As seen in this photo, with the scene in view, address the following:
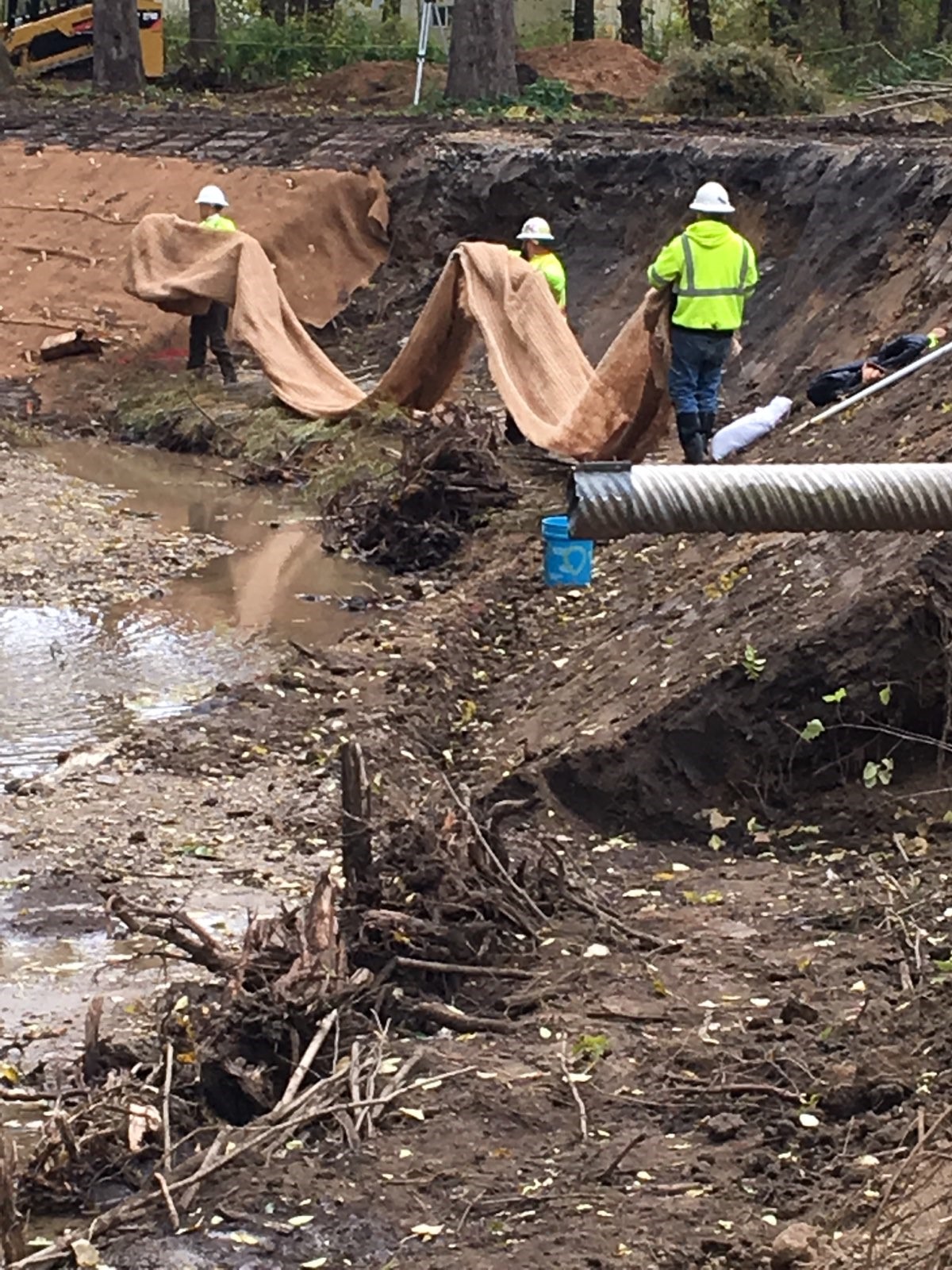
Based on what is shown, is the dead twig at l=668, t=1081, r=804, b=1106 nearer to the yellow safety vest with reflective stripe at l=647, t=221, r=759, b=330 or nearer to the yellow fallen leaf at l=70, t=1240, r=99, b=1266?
the yellow fallen leaf at l=70, t=1240, r=99, b=1266

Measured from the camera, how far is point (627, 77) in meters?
26.0

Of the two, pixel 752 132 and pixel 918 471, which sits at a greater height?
pixel 918 471

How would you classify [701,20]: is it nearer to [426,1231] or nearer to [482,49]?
[482,49]

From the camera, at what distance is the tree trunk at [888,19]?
29609 millimetres

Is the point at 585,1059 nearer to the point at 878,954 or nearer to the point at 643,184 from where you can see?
the point at 878,954

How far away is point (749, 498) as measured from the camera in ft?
8.87

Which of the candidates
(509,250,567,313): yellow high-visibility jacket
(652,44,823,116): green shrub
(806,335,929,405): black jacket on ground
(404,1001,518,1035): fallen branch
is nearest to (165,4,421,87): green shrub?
(652,44,823,116): green shrub

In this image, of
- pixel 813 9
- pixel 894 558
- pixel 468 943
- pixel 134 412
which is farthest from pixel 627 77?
pixel 468 943

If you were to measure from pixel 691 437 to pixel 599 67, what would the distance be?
53.1ft

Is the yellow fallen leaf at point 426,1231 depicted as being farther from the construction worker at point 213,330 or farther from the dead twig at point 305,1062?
the construction worker at point 213,330

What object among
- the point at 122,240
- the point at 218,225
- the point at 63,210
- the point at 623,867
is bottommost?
the point at 122,240

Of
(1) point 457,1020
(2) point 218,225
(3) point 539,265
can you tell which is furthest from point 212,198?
(1) point 457,1020

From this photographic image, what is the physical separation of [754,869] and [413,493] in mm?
6357

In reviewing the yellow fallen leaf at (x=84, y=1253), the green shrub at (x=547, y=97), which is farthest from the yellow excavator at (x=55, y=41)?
the yellow fallen leaf at (x=84, y=1253)
